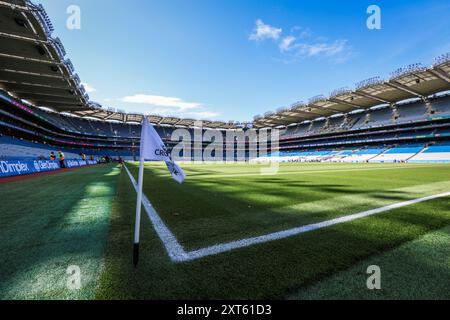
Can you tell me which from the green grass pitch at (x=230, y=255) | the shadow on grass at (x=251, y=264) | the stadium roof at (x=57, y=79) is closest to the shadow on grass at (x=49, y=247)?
the green grass pitch at (x=230, y=255)

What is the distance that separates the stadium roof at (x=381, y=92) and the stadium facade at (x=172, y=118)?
0.19 meters

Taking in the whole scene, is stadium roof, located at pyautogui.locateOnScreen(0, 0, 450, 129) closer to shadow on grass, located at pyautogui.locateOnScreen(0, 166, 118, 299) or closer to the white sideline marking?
shadow on grass, located at pyautogui.locateOnScreen(0, 166, 118, 299)

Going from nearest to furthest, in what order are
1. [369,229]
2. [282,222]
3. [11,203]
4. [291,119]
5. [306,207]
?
[369,229], [282,222], [306,207], [11,203], [291,119]

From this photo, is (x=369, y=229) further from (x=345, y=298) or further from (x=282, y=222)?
(x=345, y=298)

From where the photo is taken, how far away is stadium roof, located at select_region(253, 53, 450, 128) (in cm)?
3506

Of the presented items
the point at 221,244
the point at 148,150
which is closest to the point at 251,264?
A: the point at 221,244

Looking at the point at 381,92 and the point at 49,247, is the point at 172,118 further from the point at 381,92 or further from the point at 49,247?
the point at 49,247

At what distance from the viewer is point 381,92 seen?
147 feet

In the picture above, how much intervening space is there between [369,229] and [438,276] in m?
1.24

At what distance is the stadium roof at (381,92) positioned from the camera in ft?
115

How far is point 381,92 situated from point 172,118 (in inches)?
2298

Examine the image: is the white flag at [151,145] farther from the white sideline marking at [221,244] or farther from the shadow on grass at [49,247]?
the shadow on grass at [49,247]
